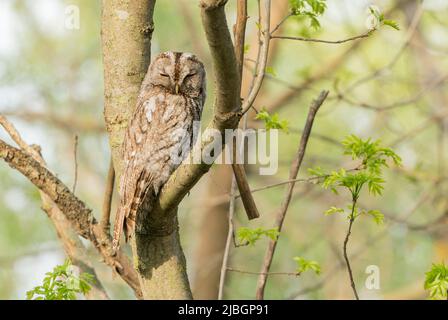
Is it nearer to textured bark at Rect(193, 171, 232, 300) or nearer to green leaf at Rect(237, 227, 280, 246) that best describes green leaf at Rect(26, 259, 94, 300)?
green leaf at Rect(237, 227, 280, 246)

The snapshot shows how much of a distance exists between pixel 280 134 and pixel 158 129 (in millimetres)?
7339

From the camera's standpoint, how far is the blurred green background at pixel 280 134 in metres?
9.07

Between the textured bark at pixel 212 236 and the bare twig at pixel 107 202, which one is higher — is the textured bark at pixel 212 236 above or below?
above

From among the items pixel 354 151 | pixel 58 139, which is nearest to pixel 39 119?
pixel 58 139

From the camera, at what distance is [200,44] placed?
9391mm

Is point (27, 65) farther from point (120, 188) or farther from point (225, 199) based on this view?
point (120, 188)

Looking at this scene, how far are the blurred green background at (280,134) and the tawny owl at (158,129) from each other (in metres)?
3.27

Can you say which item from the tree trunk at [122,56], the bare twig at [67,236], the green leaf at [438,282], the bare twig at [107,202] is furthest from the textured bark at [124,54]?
the green leaf at [438,282]

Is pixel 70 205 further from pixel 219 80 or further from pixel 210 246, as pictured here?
pixel 210 246

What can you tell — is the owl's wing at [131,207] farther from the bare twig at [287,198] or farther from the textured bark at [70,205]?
the bare twig at [287,198]

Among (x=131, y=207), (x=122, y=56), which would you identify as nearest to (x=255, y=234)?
(x=131, y=207)

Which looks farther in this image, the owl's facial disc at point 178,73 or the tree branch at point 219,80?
the owl's facial disc at point 178,73
